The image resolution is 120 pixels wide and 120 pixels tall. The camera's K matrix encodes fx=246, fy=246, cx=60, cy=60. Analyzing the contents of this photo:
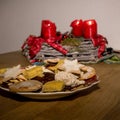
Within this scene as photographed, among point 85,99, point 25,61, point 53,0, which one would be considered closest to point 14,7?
point 53,0

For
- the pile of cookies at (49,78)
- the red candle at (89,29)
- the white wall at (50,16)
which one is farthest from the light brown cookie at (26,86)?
the white wall at (50,16)

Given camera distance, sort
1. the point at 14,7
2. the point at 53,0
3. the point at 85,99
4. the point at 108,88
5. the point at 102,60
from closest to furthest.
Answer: the point at 85,99, the point at 108,88, the point at 102,60, the point at 53,0, the point at 14,7

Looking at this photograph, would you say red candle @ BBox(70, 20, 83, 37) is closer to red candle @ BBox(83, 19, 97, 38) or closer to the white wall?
red candle @ BBox(83, 19, 97, 38)

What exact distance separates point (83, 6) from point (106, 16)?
0.18 meters

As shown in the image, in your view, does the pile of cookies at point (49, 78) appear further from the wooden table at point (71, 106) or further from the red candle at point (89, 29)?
the red candle at point (89, 29)

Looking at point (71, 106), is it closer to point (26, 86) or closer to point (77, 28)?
point (26, 86)

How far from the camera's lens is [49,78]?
32.6 inches

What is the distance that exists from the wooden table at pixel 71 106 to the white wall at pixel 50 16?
0.74m

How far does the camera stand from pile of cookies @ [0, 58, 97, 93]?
0.74 meters

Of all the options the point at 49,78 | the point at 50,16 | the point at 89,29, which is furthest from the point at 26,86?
the point at 50,16

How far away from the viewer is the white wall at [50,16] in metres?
1.58

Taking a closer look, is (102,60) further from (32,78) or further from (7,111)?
(7,111)

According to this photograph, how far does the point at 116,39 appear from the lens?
158 centimetres

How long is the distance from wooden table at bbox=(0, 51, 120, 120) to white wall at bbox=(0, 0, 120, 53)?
745mm
